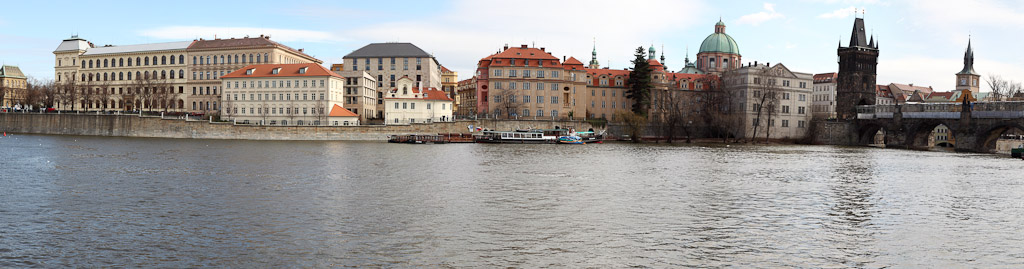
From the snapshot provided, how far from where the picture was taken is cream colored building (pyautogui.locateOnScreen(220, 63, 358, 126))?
95.1 meters

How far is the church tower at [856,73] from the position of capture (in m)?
116

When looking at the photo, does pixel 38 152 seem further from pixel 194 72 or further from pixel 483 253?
pixel 194 72

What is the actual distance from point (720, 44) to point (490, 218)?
12982 centimetres

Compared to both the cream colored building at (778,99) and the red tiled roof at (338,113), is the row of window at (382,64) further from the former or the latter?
the cream colored building at (778,99)

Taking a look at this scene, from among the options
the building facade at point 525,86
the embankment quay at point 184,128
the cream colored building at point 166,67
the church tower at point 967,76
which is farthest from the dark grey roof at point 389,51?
the church tower at point 967,76

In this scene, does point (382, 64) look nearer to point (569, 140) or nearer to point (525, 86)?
point (525, 86)

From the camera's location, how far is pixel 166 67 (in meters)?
121

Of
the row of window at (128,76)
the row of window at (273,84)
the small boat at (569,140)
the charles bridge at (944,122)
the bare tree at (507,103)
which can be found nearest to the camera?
the charles bridge at (944,122)

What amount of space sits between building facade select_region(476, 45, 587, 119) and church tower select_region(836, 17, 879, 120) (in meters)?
44.7

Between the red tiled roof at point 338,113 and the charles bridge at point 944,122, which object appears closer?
the charles bridge at point 944,122

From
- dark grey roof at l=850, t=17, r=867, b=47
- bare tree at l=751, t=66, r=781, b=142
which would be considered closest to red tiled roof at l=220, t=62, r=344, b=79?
bare tree at l=751, t=66, r=781, b=142

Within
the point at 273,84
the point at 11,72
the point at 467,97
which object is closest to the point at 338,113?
the point at 273,84

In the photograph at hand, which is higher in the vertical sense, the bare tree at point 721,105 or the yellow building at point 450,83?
the yellow building at point 450,83

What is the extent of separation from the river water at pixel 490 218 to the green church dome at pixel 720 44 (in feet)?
347
